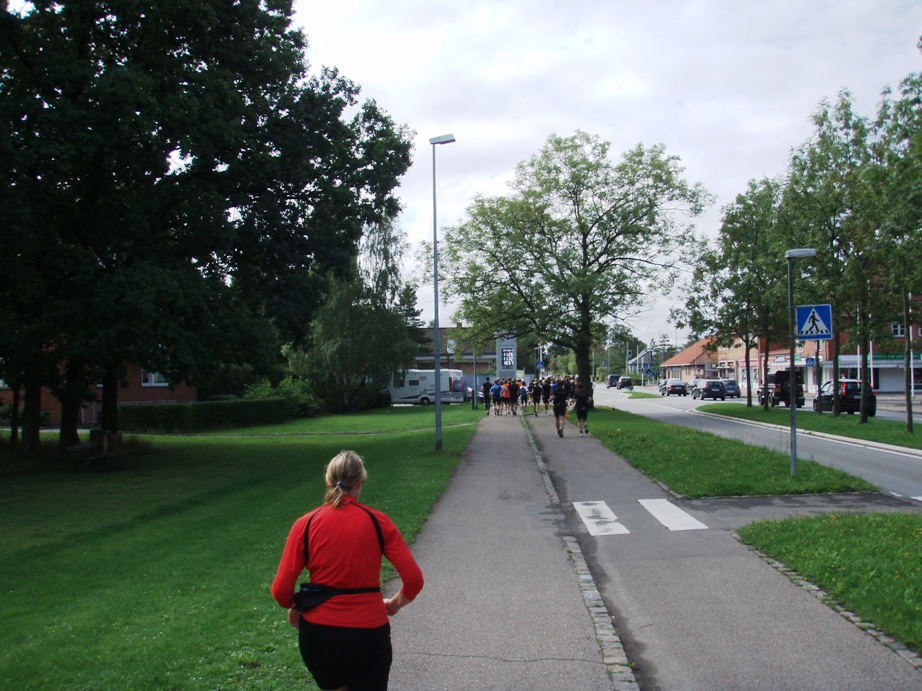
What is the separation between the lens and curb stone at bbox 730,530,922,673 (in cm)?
506

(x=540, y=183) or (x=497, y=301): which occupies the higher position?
(x=540, y=183)

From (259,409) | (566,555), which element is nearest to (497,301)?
(259,409)

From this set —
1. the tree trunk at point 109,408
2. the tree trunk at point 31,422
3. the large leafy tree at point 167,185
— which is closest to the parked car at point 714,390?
the large leafy tree at point 167,185

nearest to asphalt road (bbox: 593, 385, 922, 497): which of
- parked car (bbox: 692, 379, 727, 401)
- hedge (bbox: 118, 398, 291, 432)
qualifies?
hedge (bbox: 118, 398, 291, 432)

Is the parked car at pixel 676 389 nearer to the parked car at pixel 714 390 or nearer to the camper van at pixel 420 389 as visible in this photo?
the parked car at pixel 714 390

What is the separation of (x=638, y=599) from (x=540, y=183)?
31953mm

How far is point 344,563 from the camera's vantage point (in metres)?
3.38

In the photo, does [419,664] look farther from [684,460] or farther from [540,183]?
[540,183]

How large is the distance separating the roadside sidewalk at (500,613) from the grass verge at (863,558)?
1950 mm

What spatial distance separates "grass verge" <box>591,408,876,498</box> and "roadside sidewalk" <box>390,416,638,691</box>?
10.2 ft

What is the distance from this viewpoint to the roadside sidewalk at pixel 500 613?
194 inches

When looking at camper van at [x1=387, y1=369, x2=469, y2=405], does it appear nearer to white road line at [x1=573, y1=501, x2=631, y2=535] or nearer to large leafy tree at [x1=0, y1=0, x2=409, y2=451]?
large leafy tree at [x1=0, y1=0, x2=409, y2=451]

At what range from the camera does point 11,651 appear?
5547 mm

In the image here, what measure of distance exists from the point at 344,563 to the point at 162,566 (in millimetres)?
6045
